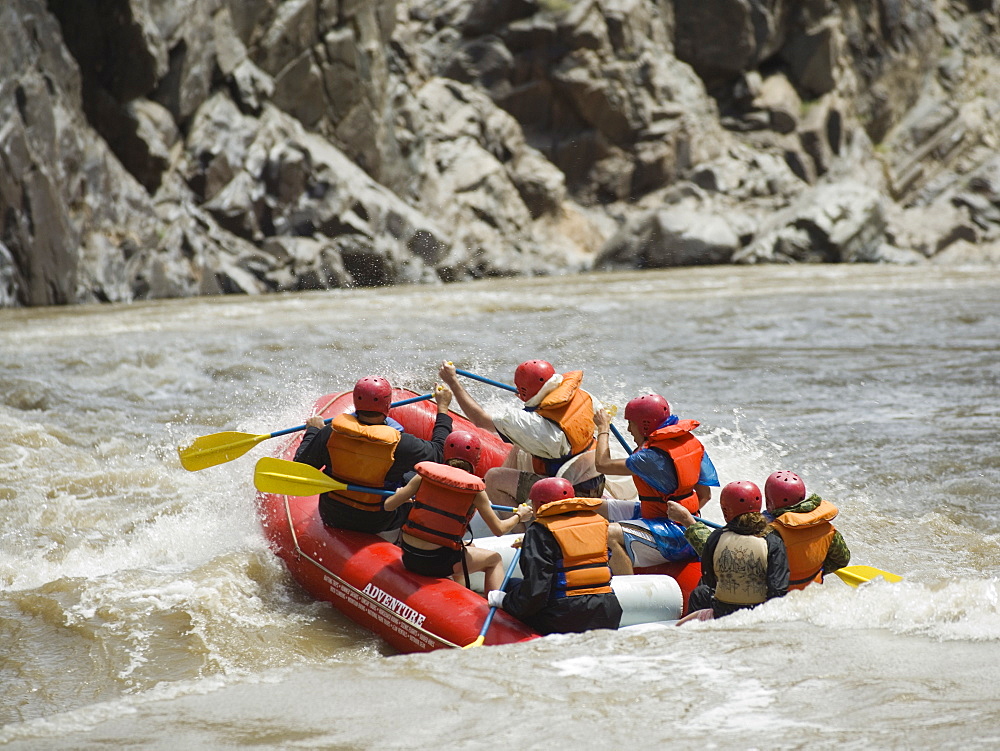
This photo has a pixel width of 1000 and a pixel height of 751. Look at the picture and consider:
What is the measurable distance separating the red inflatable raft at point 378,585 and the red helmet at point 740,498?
2.41ft

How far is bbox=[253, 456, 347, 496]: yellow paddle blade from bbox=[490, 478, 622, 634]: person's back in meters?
1.17

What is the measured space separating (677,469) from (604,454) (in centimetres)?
46

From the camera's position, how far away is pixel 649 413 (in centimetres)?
469

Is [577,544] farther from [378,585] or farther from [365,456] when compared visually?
[365,456]

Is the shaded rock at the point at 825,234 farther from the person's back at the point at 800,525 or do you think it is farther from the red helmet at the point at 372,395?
the person's back at the point at 800,525

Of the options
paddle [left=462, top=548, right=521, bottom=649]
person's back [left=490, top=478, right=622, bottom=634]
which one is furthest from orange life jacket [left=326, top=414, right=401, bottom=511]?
person's back [left=490, top=478, right=622, bottom=634]

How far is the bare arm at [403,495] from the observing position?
4.45 metres

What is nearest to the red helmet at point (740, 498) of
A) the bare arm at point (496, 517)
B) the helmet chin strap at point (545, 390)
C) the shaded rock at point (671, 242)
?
the bare arm at point (496, 517)

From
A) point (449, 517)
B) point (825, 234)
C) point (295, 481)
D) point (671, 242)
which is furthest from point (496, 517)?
point (825, 234)

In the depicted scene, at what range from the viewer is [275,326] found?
14.4 meters

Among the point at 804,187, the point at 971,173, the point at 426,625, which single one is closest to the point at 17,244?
the point at 426,625

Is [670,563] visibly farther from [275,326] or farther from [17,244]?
[17,244]

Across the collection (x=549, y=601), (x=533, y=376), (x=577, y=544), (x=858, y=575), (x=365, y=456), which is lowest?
(x=858, y=575)

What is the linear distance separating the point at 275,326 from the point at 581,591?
11123 millimetres
